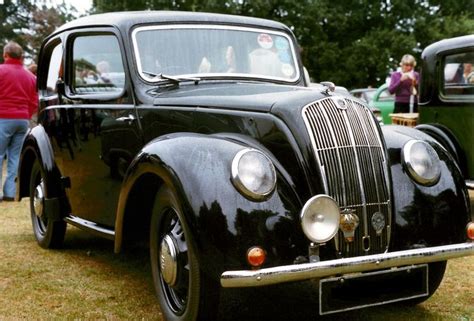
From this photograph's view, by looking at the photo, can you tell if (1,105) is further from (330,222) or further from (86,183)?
(330,222)

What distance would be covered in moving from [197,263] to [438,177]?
1.41 meters

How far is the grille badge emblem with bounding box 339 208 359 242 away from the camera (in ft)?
10.0

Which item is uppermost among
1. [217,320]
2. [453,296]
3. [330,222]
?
[330,222]

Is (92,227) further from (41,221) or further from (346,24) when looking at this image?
(346,24)

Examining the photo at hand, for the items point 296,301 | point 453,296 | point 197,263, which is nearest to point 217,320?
point 197,263

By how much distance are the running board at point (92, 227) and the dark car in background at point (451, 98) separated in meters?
4.21

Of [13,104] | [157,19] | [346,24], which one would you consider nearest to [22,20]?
[346,24]

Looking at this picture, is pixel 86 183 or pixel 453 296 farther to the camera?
pixel 86 183

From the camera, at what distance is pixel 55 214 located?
16.3 ft

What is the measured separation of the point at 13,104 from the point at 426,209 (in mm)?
5970

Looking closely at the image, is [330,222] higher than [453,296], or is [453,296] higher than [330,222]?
[330,222]

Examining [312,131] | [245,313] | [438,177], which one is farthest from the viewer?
[245,313]

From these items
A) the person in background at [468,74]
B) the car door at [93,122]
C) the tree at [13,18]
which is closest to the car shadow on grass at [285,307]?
the car door at [93,122]

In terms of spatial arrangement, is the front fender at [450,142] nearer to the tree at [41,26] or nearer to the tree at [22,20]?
the tree at [41,26]
